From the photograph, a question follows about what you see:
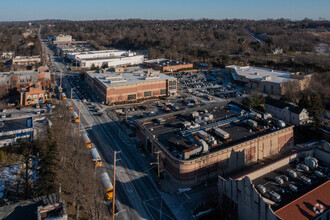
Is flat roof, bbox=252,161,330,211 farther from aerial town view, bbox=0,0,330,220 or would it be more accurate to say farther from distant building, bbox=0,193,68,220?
distant building, bbox=0,193,68,220

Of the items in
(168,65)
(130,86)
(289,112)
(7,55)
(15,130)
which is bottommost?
(15,130)

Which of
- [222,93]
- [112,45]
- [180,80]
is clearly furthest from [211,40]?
[222,93]

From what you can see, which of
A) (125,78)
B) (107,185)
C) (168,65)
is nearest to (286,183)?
(107,185)

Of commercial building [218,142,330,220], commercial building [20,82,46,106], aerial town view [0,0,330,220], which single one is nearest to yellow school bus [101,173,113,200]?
aerial town view [0,0,330,220]

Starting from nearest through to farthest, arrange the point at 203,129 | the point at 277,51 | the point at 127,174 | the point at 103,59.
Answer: the point at 127,174 → the point at 203,129 → the point at 103,59 → the point at 277,51

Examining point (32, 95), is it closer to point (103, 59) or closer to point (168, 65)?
point (168, 65)

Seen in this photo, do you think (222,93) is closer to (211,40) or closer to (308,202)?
(308,202)

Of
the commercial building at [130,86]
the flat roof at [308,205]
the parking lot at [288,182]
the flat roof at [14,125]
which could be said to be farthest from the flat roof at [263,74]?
the flat roof at [14,125]
